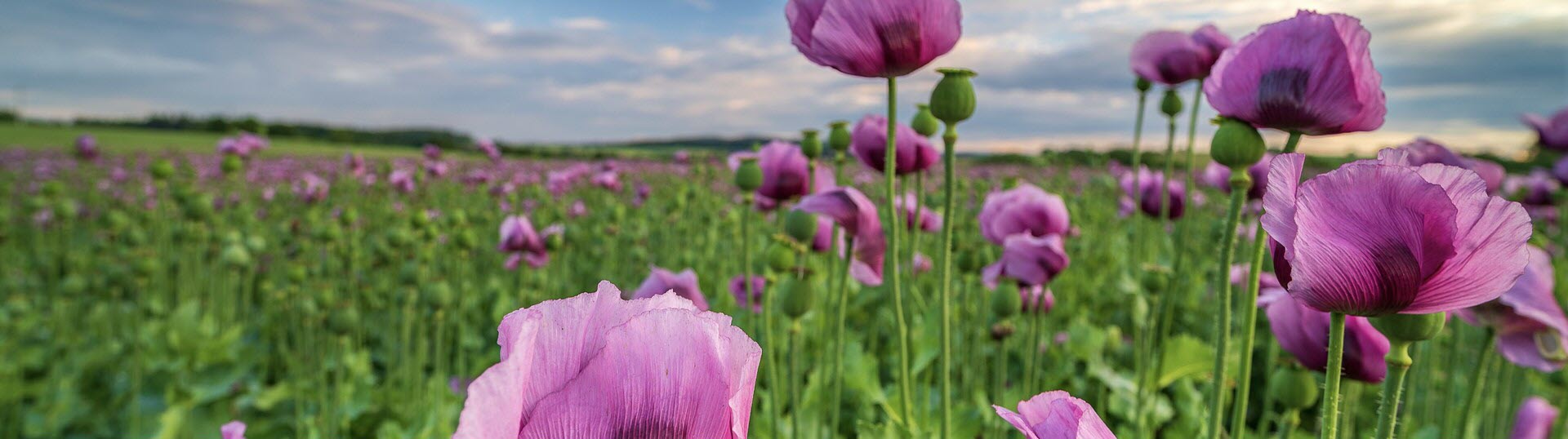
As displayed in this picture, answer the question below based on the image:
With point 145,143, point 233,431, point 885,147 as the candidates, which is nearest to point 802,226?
point 885,147

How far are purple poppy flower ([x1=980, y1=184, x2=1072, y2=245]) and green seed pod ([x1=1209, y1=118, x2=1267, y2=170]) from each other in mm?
1001

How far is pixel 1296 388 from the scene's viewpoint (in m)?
1.12

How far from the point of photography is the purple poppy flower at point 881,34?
3.41 ft

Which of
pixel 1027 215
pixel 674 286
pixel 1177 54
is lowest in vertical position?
pixel 674 286

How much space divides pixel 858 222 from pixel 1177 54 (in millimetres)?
1043

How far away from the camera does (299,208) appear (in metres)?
7.85

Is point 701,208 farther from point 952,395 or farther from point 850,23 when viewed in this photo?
point 850,23

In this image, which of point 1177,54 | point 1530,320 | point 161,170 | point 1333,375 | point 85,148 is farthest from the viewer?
point 85,148

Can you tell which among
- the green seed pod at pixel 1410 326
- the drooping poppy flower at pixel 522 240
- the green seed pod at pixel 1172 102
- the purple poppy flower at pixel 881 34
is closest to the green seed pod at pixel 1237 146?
the green seed pod at pixel 1410 326

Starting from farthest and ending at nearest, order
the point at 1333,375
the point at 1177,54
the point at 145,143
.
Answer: the point at 145,143 < the point at 1177,54 < the point at 1333,375

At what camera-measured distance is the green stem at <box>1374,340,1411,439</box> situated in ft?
2.12

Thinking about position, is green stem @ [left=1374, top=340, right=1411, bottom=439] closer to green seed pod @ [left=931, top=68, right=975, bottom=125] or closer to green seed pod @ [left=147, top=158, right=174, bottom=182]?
green seed pod @ [left=931, top=68, right=975, bottom=125]

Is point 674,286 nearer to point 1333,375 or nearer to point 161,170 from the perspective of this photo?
point 1333,375

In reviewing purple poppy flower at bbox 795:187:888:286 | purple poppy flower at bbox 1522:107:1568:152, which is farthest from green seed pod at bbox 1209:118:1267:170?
purple poppy flower at bbox 1522:107:1568:152
